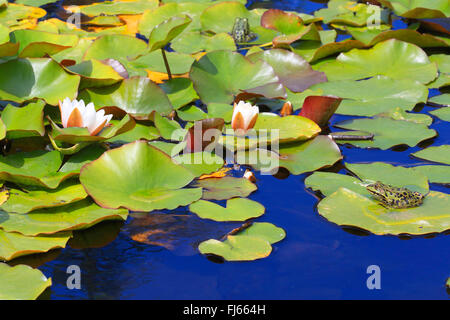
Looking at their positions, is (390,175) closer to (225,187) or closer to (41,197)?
(225,187)

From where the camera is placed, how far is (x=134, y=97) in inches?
128

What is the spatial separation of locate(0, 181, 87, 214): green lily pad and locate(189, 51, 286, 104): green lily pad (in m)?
1.13

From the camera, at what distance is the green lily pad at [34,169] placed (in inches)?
97.6

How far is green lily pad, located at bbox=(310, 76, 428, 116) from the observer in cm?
339

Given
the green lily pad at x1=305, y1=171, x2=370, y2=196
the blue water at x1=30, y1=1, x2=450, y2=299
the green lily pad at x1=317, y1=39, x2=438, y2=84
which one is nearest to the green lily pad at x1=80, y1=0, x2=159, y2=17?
the green lily pad at x1=317, y1=39, x2=438, y2=84

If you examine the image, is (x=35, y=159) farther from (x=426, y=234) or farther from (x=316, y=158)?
(x=426, y=234)

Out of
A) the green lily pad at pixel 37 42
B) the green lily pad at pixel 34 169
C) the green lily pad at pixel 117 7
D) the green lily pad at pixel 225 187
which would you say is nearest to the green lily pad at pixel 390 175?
A: the green lily pad at pixel 225 187

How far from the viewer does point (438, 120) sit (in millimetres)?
3311

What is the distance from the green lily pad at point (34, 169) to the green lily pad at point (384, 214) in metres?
1.18

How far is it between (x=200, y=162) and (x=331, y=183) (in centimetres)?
65

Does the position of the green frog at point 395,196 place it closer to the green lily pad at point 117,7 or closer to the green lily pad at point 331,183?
the green lily pad at point 331,183

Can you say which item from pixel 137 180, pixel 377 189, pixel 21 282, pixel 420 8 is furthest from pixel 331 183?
pixel 420 8

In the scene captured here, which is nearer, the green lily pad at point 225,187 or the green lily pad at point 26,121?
the green lily pad at point 225,187

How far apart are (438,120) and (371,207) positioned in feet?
3.76
